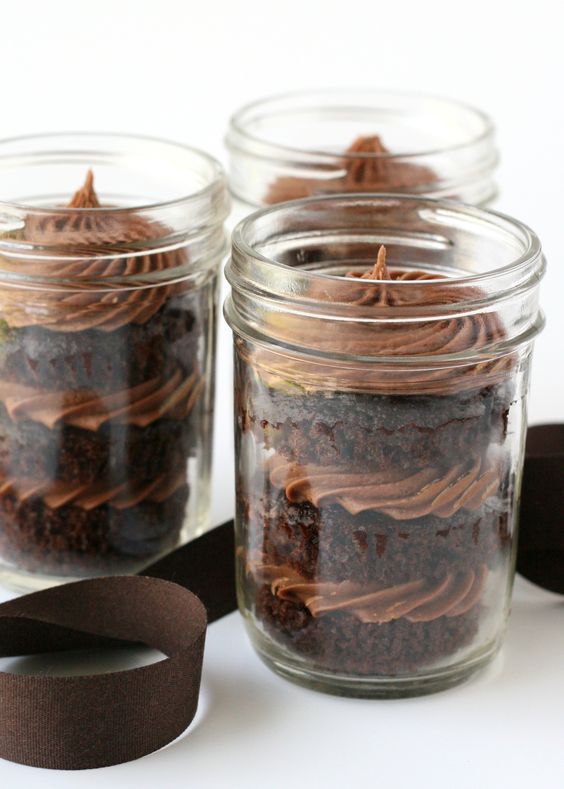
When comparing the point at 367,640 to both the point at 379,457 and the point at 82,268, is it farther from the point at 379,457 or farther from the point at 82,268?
the point at 82,268

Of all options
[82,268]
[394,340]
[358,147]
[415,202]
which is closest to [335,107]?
[358,147]

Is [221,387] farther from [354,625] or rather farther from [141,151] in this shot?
[354,625]

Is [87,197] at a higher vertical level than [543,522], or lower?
higher

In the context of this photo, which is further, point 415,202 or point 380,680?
point 415,202

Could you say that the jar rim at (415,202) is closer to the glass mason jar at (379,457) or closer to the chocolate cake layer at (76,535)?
the glass mason jar at (379,457)

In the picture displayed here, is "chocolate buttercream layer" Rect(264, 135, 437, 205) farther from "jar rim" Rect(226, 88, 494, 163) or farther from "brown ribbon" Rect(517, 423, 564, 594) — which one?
"brown ribbon" Rect(517, 423, 564, 594)

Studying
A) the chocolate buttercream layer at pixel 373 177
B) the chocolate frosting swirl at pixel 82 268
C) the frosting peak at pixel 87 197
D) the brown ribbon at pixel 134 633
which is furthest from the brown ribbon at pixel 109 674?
the chocolate buttercream layer at pixel 373 177
